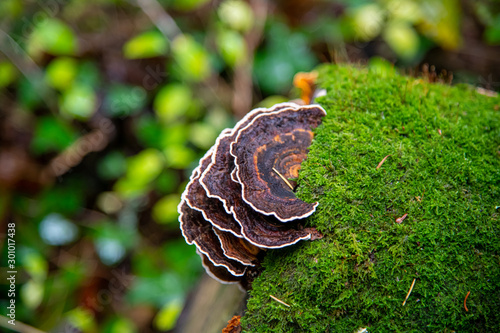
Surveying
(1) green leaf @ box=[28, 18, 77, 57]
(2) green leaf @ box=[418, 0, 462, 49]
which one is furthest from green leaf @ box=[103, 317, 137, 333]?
(2) green leaf @ box=[418, 0, 462, 49]

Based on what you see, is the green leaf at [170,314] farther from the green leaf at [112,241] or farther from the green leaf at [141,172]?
the green leaf at [141,172]

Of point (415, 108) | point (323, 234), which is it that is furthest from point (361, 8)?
point (323, 234)

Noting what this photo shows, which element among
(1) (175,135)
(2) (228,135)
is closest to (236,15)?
(1) (175,135)

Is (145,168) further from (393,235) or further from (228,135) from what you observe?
(393,235)

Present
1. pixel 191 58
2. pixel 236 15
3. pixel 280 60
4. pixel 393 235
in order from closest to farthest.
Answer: pixel 393 235 < pixel 191 58 < pixel 236 15 < pixel 280 60

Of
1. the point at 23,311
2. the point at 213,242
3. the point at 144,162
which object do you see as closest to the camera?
the point at 213,242

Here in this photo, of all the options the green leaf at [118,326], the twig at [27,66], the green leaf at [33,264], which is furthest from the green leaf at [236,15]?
the green leaf at [118,326]

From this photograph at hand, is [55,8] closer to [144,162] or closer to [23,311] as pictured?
[144,162]
